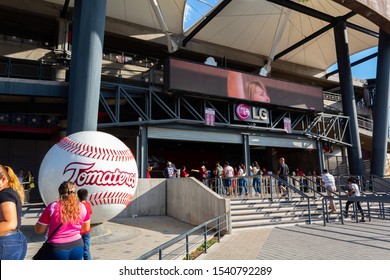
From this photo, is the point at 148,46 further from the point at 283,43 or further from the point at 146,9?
the point at 283,43

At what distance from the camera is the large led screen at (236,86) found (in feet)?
60.4

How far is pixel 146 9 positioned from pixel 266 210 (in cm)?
2034

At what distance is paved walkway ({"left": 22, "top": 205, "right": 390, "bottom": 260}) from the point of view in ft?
22.0

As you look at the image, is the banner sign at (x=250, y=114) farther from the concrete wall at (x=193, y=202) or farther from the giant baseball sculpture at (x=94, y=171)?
the giant baseball sculpture at (x=94, y=171)

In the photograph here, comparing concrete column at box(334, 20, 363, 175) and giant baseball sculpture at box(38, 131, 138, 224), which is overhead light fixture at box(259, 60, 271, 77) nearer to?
concrete column at box(334, 20, 363, 175)

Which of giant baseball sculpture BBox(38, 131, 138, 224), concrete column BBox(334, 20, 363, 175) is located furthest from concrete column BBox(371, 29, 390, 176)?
giant baseball sculpture BBox(38, 131, 138, 224)

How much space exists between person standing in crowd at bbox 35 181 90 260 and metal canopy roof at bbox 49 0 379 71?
21.0 metres

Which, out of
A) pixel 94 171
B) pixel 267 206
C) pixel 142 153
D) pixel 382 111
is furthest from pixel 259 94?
pixel 94 171

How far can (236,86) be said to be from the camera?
68.3 ft

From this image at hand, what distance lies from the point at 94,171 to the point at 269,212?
749 cm

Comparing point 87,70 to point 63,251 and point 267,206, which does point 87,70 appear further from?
point 63,251

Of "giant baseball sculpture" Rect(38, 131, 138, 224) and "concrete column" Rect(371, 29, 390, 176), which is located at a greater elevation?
"concrete column" Rect(371, 29, 390, 176)

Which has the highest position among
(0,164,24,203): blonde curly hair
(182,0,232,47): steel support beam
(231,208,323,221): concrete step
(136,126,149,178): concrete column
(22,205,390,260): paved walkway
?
(182,0,232,47): steel support beam

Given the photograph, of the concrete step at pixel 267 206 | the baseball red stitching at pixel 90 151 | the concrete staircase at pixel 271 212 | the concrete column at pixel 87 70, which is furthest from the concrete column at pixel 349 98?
the baseball red stitching at pixel 90 151
